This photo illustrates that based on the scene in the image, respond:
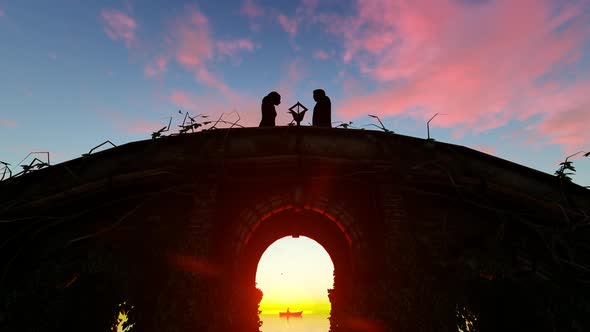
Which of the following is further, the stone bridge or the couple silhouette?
the couple silhouette

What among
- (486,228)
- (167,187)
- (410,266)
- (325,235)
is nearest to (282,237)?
(325,235)

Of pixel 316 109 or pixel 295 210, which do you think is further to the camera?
pixel 316 109

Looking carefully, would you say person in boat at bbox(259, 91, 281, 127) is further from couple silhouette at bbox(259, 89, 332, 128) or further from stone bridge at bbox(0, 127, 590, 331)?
stone bridge at bbox(0, 127, 590, 331)

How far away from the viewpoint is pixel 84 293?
5074 millimetres

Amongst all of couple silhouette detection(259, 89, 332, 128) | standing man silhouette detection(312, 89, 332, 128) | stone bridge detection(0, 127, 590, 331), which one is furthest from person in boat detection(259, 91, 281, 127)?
stone bridge detection(0, 127, 590, 331)

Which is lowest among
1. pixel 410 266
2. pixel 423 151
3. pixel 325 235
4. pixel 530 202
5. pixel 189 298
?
pixel 189 298

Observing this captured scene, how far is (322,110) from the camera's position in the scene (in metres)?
7.18

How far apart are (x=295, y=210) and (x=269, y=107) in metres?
3.18

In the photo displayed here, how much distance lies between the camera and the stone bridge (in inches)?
161

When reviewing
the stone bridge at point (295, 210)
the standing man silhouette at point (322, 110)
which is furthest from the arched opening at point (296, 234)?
the stone bridge at point (295, 210)

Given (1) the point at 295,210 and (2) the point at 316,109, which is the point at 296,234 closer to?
(1) the point at 295,210

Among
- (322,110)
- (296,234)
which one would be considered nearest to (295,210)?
(296,234)

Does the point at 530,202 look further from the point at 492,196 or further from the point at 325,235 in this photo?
the point at 325,235

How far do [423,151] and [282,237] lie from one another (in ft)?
12.6
